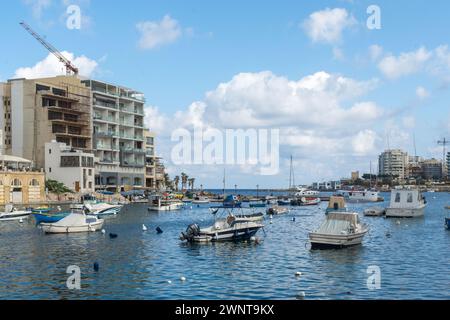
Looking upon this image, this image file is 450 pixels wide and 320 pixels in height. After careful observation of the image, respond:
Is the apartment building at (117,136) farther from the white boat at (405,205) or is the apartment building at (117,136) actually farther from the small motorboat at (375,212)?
the white boat at (405,205)

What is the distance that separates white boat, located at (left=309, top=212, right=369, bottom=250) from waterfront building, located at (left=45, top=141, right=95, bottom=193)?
95612 mm

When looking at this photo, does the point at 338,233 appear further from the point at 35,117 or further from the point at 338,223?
the point at 35,117

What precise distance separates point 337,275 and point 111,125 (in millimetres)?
131180

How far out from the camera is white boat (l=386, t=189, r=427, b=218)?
88.2 m

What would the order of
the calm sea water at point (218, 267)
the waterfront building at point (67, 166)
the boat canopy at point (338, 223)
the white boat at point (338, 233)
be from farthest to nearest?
1. the waterfront building at point (67, 166)
2. the boat canopy at point (338, 223)
3. the white boat at point (338, 233)
4. the calm sea water at point (218, 267)

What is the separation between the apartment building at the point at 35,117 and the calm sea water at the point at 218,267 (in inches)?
3179

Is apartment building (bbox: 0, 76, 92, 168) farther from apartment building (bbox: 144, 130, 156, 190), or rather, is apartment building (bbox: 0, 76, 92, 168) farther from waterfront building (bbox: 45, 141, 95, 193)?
apartment building (bbox: 144, 130, 156, 190)

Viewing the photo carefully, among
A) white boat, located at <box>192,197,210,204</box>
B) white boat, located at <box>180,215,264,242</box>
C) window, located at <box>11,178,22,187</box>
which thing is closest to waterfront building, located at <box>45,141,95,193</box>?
window, located at <box>11,178,22,187</box>

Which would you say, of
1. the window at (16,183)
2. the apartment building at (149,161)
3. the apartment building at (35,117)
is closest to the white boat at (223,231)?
the window at (16,183)

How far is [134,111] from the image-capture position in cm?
16738

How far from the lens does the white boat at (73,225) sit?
6191 cm

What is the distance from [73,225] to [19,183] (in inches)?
2335
